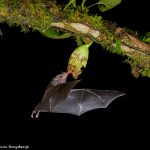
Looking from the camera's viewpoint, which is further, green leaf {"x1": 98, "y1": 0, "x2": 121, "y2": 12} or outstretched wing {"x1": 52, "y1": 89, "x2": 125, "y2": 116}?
outstretched wing {"x1": 52, "y1": 89, "x2": 125, "y2": 116}

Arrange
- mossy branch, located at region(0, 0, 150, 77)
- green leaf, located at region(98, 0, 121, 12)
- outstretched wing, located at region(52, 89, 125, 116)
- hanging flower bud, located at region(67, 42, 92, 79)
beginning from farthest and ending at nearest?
outstretched wing, located at region(52, 89, 125, 116) < green leaf, located at region(98, 0, 121, 12) < hanging flower bud, located at region(67, 42, 92, 79) < mossy branch, located at region(0, 0, 150, 77)

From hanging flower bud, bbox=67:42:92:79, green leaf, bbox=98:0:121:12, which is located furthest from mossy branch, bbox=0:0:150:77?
green leaf, bbox=98:0:121:12

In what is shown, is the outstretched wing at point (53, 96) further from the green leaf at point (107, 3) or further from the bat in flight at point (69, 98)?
the green leaf at point (107, 3)

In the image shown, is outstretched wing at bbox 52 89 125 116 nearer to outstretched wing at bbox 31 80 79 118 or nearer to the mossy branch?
outstretched wing at bbox 31 80 79 118

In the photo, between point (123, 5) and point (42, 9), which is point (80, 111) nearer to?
point (42, 9)

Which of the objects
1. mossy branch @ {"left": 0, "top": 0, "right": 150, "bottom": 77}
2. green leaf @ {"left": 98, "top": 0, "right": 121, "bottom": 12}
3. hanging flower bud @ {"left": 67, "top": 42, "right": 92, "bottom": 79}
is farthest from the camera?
green leaf @ {"left": 98, "top": 0, "right": 121, "bottom": 12}

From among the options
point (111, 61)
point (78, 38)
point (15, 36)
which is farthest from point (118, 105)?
point (78, 38)

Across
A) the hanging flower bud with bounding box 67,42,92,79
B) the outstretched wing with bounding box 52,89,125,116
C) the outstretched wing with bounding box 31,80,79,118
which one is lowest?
the outstretched wing with bounding box 52,89,125,116
